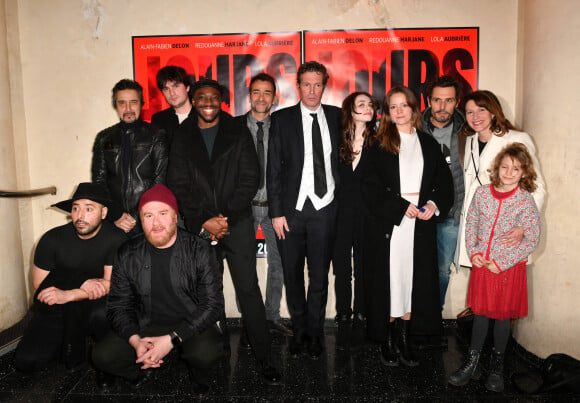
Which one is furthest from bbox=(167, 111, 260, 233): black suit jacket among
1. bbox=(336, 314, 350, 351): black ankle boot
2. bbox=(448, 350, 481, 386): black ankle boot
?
bbox=(448, 350, 481, 386): black ankle boot

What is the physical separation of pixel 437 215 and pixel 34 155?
3.61 metres

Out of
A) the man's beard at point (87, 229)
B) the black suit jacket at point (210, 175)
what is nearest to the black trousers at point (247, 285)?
the black suit jacket at point (210, 175)

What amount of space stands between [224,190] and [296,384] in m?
1.40

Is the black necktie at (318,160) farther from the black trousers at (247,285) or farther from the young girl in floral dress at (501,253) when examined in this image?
the young girl in floral dress at (501,253)

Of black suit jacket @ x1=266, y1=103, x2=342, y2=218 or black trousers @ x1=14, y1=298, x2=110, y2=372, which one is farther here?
black suit jacket @ x1=266, y1=103, x2=342, y2=218

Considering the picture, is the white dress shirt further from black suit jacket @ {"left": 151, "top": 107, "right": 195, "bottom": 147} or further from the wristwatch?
the wristwatch

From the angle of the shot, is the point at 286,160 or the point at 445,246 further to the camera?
the point at 445,246

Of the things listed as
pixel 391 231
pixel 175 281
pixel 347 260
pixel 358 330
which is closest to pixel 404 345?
pixel 358 330

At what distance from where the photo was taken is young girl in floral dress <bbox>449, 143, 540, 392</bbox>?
275cm

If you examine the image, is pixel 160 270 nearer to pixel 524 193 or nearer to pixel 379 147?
pixel 379 147

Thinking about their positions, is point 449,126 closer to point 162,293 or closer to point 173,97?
point 173,97

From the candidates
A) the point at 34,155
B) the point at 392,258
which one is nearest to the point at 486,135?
the point at 392,258

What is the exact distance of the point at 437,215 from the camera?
3.06m

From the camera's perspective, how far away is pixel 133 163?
10.4 feet
